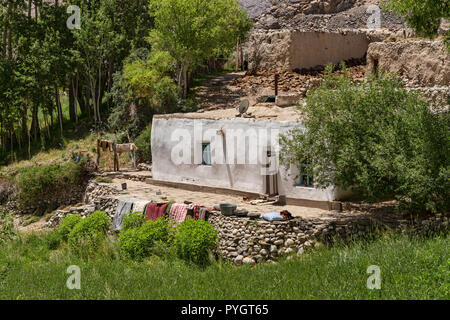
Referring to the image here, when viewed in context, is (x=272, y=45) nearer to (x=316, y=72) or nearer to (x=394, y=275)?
(x=316, y=72)

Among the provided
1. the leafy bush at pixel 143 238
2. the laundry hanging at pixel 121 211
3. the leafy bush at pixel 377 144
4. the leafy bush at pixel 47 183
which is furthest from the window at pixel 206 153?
the leafy bush at pixel 47 183

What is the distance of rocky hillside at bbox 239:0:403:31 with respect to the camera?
40.3 m

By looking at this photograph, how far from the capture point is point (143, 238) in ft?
45.3

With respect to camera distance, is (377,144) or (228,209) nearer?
(377,144)

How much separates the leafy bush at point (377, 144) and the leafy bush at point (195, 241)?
3.02 meters

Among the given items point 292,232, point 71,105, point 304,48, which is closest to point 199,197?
point 292,232

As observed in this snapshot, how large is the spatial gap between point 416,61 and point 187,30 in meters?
11.6

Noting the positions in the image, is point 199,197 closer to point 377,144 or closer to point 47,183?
point 377,144

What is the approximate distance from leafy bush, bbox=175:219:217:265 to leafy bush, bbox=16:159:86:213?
10869mm

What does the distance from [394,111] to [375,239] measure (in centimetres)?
315

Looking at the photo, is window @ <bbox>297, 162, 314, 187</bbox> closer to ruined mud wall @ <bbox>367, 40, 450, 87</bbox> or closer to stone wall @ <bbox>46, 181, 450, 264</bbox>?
stone wall @ <bbox>46, 181, 450, 264</bbox>

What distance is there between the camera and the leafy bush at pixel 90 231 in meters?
15.5

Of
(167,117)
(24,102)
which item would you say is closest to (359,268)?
(167,117)

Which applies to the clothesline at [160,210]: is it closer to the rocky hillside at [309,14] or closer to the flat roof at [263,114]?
the flat roof at [263,114]
